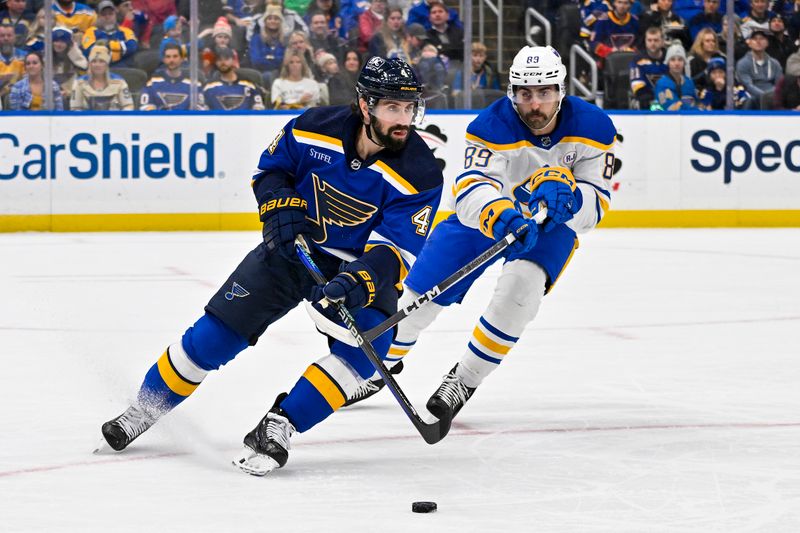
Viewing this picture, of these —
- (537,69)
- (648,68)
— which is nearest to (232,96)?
(648,68)

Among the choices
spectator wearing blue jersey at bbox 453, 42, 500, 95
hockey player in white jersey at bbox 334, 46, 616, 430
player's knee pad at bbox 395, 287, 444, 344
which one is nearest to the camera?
hockey player in white jersey at bbox 334, 46, 616, 430

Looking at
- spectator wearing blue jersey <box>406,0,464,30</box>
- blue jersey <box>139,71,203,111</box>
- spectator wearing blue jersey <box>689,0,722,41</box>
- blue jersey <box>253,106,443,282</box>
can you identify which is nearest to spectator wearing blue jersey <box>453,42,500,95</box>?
spectator wearing blue jersey <box>406,0,464,30</box>

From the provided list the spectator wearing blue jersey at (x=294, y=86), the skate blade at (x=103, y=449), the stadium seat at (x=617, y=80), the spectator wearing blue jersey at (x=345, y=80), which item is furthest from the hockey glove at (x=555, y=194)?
the stadium seat at (x=617, y=80)

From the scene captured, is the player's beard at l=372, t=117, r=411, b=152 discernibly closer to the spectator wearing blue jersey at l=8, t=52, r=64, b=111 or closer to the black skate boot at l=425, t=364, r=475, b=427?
the black skate boot at l=425, t=364, r=475, b=427

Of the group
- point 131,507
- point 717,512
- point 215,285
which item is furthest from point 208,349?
point 215,285

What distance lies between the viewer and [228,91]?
30.2ft

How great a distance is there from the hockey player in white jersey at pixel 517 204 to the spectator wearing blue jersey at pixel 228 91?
5.60 metres

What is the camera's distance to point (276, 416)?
9.80 ft

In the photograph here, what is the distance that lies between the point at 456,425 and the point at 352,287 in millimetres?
764

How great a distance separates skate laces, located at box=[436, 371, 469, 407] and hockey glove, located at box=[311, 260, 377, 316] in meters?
0.54

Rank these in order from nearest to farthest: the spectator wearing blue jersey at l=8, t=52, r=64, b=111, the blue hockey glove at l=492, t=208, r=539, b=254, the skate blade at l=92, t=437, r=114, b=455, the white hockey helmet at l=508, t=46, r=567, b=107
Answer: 1. the skate blade at l=92, t=437, r=114, b=455
2. the blue hockey glove at l=492, t=208, r=539, b=254
3. the white hockey helmet at l=508, t=46, r=567, b=107
4. the spectator wearing blue jersey at l=8, t=52, r=64, b=111

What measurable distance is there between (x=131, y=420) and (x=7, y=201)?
606cm

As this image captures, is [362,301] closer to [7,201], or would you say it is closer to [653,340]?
[653,340]

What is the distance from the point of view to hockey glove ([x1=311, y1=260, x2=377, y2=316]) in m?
2.93
